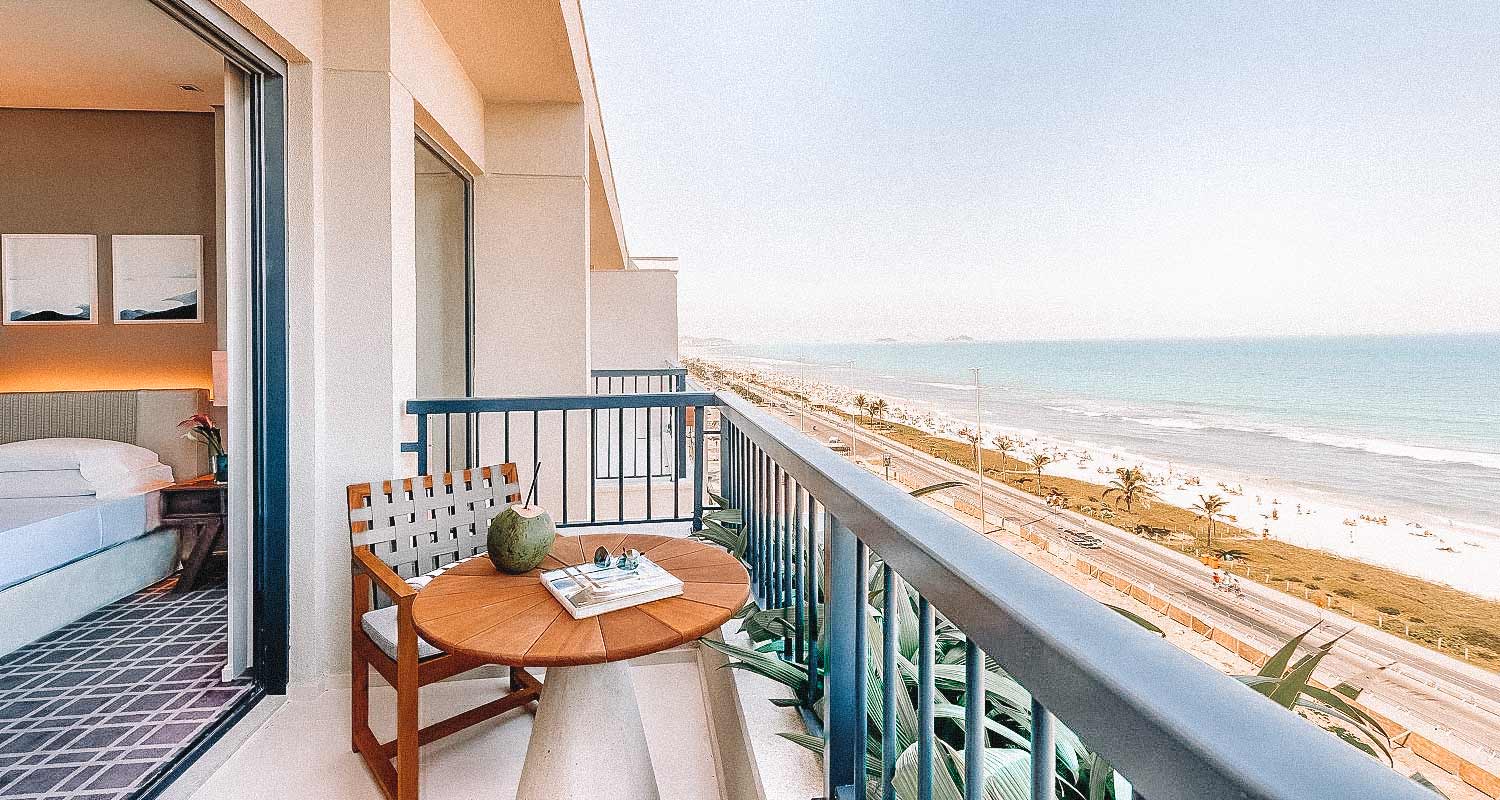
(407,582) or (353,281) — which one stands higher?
(353,281)

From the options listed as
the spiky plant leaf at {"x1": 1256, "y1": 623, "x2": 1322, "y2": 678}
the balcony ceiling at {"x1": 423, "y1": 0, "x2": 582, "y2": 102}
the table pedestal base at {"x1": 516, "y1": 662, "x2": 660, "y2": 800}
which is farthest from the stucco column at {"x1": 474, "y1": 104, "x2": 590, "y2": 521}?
the spiky plant leaf at {"x1": 1256, "y1": 623, "x2": 1322, "y2": 678}

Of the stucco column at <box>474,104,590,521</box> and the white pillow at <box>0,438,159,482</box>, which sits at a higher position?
the stucco column at <box>474,104,590,521</box>

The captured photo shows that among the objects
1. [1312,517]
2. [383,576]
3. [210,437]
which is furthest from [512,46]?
[1312,517]

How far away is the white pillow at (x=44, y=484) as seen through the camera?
74.5 inches

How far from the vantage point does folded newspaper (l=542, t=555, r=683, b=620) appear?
1.56 meters

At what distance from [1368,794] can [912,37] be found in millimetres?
8371

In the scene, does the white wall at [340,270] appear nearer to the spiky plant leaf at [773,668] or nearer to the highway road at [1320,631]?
the spiky plant leaf at [773,668]

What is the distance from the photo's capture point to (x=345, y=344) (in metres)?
2.61

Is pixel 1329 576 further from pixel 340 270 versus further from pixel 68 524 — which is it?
pixel 68 524

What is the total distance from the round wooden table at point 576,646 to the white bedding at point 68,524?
1.14 m

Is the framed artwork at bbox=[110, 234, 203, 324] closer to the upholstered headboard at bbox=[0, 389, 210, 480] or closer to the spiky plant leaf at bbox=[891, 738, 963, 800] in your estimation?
the upholstered headboard at bbox=[0, 389, 210, 480]

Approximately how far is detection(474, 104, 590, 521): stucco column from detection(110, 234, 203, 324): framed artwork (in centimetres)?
180

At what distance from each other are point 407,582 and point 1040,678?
213 centimetres

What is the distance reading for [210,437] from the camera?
2504mm
